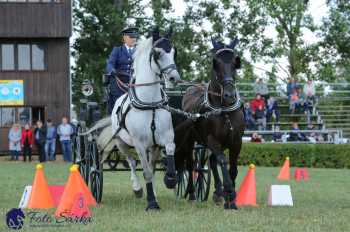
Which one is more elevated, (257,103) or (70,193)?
(257,103)

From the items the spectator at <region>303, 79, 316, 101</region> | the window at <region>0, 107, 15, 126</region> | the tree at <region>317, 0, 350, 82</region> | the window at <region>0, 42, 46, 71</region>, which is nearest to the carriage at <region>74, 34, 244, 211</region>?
the spectator at <region>303, 79, 316, 101</region>

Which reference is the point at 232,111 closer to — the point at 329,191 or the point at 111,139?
the point at 111,139

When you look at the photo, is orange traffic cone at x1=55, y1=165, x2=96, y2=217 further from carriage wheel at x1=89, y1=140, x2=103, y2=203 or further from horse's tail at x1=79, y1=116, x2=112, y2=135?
horse's tail at x1=79, y1=116, x2=112, y2=135

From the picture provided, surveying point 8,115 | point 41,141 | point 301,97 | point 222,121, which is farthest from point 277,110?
point 222,121

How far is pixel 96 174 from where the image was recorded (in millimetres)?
13305

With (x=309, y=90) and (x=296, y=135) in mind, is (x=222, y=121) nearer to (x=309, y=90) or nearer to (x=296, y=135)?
(x=296, y=135)

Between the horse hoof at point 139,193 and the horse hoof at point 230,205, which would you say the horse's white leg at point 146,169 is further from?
the horse hoof at point 139,193

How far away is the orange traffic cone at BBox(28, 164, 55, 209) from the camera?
12172 millimetres

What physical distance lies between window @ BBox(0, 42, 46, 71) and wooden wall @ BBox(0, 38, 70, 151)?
12.2 inches

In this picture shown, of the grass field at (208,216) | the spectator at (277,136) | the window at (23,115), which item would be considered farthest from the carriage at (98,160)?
the window at (23,115)

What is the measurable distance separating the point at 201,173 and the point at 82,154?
2.21m

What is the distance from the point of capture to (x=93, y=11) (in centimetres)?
4694

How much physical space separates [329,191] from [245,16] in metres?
33.7

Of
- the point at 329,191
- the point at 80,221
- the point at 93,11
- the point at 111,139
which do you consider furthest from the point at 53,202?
the point at 93,11
